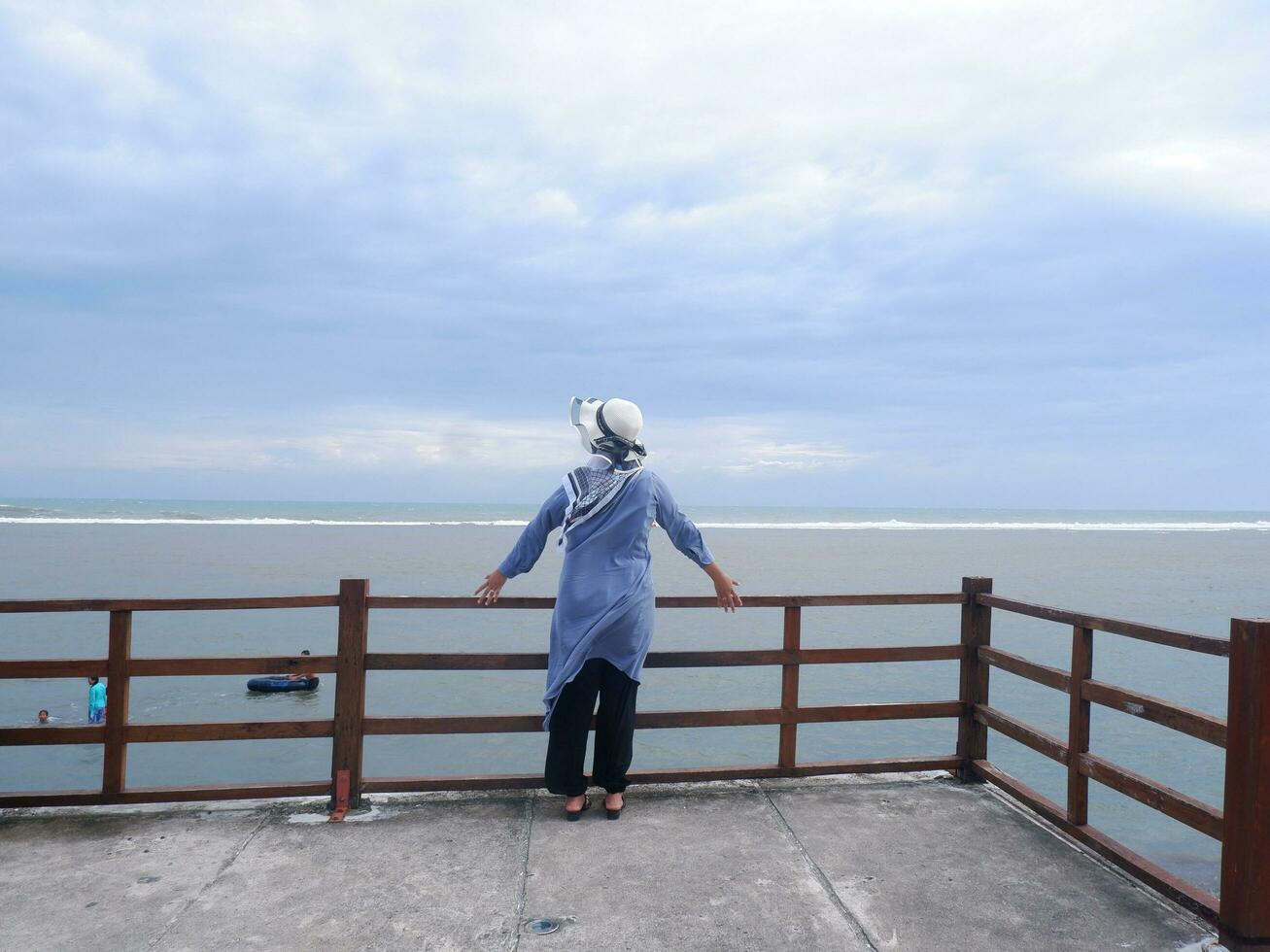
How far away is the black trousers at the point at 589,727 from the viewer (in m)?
3.79

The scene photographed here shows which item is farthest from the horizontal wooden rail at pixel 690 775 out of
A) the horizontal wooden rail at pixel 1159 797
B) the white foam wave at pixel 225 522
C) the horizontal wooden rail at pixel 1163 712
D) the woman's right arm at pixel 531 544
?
the white foam wave at pixel 225 522

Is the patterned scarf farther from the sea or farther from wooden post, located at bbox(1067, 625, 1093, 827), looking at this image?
the sea

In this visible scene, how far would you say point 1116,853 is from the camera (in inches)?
136

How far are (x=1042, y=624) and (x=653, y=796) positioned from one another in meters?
15.6

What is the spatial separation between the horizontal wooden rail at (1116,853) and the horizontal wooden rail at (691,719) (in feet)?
1.33

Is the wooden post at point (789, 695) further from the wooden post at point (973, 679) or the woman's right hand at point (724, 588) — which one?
the wooden post at point (973, 679)

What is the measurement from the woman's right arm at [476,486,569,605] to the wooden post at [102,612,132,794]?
1593mm

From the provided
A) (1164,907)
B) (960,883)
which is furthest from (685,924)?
(1164,907)

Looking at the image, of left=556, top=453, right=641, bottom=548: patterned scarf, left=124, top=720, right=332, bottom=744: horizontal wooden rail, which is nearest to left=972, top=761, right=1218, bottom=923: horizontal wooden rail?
left=556, top=453, right=641, bottom=548: patterned scarf

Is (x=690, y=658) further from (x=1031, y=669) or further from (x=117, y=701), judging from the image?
(x=117, y=701)

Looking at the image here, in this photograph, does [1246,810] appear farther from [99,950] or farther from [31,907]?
[31,907]

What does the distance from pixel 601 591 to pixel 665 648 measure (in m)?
9.95

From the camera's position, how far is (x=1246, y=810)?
9.03ft

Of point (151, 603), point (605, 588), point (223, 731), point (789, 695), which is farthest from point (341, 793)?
point (789, 695)
